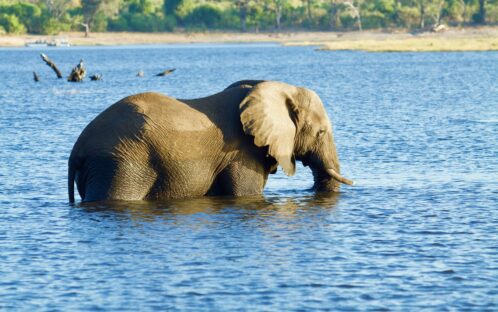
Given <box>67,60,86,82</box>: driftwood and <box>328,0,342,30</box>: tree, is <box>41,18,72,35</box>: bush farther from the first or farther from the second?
<box>67,60,86,82</box>: driftwood

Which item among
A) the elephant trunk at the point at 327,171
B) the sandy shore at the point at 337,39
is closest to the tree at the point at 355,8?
the sandy shore at the point at 337,39

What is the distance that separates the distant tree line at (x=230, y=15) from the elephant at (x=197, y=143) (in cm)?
13957

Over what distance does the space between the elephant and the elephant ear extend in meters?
0.02

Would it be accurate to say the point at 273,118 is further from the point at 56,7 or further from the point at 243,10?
the point at 56,7

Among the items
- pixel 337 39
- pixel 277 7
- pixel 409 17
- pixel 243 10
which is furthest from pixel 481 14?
pixel 243 10

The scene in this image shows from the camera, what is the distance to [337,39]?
157m

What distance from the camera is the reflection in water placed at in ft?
61.8

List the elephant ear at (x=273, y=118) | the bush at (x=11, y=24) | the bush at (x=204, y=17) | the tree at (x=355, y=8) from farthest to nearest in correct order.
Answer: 1. the bush at (x=204, y=17)
2. the tree at (x=355, y=8)
3. the bush at (x=11, y=24)
4. the elephant ear at (x=273, y=118)

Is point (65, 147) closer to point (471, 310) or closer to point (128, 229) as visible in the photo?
point (128, 229)

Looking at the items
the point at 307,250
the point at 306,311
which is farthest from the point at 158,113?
the point at 306,311

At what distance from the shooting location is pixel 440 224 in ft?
60.8

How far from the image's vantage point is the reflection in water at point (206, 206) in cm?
1883

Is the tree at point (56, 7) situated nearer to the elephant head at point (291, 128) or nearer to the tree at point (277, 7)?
the tree at point (277, 7)

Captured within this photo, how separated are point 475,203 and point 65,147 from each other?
14.8 m
